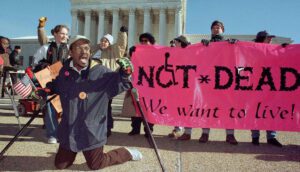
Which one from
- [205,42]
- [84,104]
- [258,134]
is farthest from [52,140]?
[258,134]

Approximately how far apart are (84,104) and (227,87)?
290 cm

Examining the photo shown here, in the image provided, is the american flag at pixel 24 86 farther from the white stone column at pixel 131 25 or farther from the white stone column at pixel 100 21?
the white stone column at pixel 100 21

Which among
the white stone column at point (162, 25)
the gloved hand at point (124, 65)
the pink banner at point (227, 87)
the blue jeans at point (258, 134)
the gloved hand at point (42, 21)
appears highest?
the white stone column at point (162, 25)

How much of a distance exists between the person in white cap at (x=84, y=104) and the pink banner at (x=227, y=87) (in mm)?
2056

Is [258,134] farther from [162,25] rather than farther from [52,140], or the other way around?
[162,25]

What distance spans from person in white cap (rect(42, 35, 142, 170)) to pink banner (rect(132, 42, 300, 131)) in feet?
6.75

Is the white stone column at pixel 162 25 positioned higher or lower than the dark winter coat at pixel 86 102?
higher

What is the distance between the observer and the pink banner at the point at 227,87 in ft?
17.6

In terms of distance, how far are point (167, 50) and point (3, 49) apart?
5.66m

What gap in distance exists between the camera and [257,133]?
215 inches

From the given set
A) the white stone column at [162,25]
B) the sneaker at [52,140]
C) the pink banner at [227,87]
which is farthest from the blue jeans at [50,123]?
the white stone column at [162,25]

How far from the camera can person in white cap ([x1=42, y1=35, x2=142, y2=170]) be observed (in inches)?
137

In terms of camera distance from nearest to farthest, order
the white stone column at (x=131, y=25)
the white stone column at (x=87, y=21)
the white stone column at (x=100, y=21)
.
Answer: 1. the white stone column at (x=131, y=25)
2. the white stone column at (x=100, y=21)
3. the white stone column at (x=87, y=21)

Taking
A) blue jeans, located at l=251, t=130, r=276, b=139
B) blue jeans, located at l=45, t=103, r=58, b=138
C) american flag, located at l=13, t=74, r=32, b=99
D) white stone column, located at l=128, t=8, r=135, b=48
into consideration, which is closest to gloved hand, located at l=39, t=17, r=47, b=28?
american flag, located at l=13, t=74, r=32, b=99
